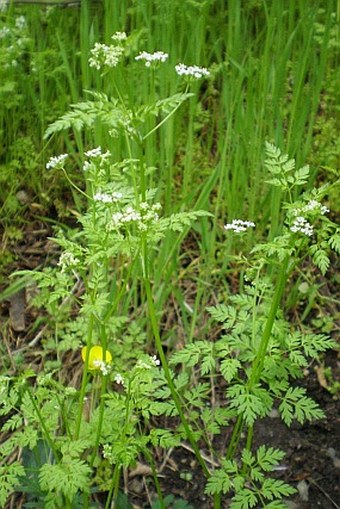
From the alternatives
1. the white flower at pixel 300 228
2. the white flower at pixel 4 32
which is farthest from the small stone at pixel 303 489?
the white flower at pixel 4 32

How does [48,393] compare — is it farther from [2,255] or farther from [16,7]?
[16,7]

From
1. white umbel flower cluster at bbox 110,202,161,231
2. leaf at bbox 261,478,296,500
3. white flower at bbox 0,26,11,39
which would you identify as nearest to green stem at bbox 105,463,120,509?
leaf at bbox 261,478,296,500

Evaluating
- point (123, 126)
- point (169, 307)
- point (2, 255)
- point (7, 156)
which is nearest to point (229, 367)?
point (123, 126)

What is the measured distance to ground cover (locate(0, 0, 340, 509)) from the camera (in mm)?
1818

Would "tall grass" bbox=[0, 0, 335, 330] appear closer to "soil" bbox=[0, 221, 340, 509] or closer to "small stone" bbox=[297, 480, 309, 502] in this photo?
"soil" bbox=[0, 221, 340, 509]

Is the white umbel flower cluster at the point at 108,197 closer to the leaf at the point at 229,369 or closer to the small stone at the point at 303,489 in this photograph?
the leaf at the point at 229,369

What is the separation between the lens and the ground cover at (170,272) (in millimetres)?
1818

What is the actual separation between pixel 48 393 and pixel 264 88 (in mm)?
1264

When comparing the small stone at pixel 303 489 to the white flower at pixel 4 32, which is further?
the white flower at pixel 4 32

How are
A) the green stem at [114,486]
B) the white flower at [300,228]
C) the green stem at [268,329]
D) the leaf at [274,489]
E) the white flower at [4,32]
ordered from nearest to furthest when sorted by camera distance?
the white flower at [300,228]
the green stem at [268,329]
the leaf at [274,489]
the green stem at [114,486]
the white flower at [4,32]

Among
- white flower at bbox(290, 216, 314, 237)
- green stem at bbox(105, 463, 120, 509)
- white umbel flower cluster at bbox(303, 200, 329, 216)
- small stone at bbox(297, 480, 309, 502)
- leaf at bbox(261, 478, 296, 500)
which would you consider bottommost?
small stone at bbox(297, 480, 309, 502)

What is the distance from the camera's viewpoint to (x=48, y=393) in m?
1.87

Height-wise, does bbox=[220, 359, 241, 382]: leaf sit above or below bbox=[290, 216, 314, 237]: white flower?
below

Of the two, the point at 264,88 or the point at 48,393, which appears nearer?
the point at 48,393
